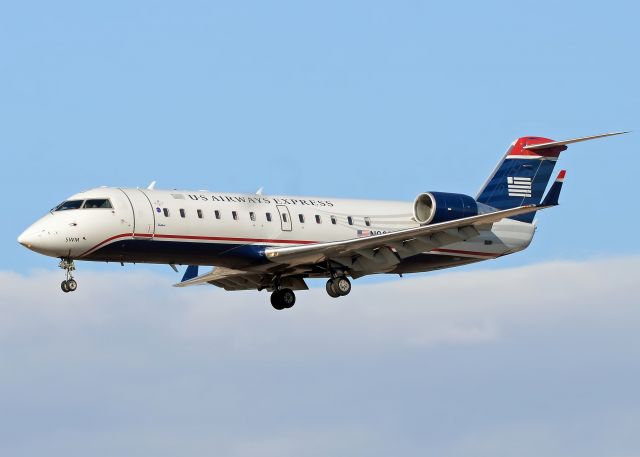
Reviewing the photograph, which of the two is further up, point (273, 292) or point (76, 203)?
point (76, 203)

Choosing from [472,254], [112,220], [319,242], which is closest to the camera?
[112,220]

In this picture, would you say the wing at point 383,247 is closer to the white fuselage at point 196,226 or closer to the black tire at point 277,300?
the white fuselage at point 196,226

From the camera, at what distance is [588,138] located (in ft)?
163

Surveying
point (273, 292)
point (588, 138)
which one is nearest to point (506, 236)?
point (588, 138)

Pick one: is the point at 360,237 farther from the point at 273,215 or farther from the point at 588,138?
the point at 588,138

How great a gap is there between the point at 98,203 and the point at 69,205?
917 millimetres

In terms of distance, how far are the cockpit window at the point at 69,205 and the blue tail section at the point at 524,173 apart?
1455 centimetres

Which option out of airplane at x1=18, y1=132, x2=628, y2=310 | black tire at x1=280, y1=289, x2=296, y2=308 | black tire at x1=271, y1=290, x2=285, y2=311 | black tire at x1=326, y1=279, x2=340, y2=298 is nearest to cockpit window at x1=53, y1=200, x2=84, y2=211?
airplane at x1=18, y1=132, x2=628, y2=310

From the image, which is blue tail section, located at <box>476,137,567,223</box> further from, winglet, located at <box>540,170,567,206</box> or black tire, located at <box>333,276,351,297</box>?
black tire, located at <box>333,276,351,297</box>

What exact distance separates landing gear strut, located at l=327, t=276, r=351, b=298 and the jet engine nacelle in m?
3.26

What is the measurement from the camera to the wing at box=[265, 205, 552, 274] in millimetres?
47062

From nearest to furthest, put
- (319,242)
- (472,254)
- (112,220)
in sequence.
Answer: (112,220) < (319,242) < (472,254)

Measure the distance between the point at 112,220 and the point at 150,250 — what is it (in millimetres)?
1473

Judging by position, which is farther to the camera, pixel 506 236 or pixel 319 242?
pixel 506 236
